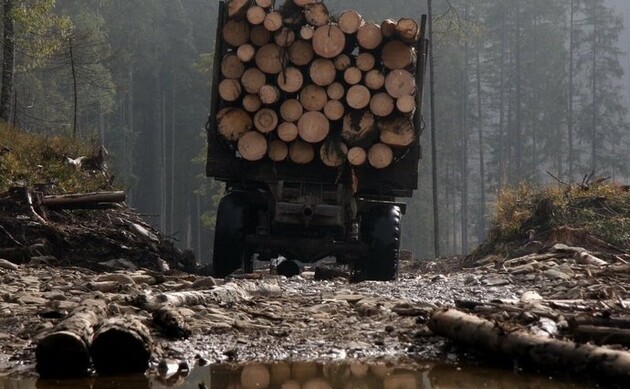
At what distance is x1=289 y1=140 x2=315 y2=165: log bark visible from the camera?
1150cm

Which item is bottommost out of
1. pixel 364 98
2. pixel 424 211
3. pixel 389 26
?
pixel 424 211

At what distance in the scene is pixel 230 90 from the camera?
1154 centimetres

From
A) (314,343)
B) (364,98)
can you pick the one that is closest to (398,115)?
(364,98)

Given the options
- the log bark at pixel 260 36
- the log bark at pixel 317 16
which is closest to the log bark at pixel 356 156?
the log bark at pixel 317 16

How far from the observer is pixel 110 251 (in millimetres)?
12492

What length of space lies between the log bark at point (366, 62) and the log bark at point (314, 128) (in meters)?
0.85

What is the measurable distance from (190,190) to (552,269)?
4725 cm

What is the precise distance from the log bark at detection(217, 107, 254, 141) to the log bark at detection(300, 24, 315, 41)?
1.28m

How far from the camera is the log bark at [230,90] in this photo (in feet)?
37.9

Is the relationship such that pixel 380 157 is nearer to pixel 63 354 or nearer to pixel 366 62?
pixel 366 62

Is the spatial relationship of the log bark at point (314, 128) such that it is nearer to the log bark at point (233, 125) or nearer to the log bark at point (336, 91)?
the log bark at point (336, 91)

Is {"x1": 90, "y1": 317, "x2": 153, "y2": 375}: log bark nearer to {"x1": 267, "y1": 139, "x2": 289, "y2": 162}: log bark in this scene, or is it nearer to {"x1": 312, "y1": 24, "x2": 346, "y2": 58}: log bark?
{"x1": 267, "y1": 139, "x2": 289, "y2": 162}: log bark

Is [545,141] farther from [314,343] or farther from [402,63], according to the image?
[314,343]

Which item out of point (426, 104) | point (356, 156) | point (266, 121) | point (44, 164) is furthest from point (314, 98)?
point (426, 104)
